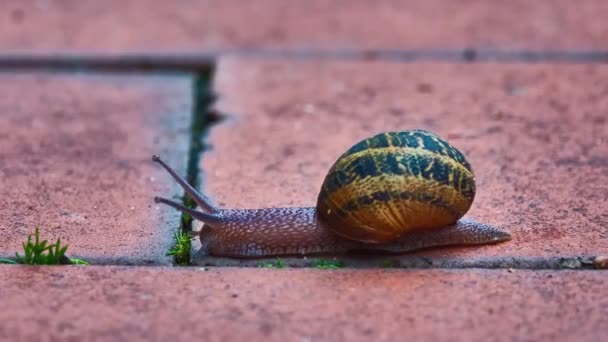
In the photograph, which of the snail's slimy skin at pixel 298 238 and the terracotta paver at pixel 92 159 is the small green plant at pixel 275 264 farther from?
the terracotta paver at pixel 92 159

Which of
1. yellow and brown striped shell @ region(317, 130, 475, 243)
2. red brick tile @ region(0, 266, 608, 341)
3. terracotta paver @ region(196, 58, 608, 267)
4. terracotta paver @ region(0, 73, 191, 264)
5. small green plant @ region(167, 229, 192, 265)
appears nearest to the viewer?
red brick tile @ region(0, 266, 608, 341)

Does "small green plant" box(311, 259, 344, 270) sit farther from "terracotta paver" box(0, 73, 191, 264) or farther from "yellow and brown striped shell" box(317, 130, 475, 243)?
"terracotta paver" box(0, 73, 191, 264)

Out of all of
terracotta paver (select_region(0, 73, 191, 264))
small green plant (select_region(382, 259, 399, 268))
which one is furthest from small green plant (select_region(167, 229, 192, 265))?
small green plant (select_region(382, 259, 399, 268))

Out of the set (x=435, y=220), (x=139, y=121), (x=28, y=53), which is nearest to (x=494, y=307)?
(x=435, y=220)

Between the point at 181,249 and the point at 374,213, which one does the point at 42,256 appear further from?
the point at 374,213

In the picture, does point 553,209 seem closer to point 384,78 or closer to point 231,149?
point 231,149

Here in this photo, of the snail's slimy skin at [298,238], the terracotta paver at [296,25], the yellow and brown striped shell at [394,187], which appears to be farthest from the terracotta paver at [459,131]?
the terracotta paver at [296,25]
